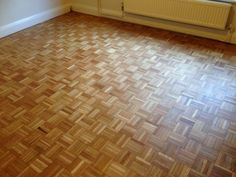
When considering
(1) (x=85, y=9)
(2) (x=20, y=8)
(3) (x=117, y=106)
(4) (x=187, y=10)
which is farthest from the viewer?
(1) (x=85, y=9)

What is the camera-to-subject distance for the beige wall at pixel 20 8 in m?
3.55

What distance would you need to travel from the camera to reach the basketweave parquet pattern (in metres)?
1.80

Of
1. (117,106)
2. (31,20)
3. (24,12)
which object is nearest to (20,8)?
(24,12)

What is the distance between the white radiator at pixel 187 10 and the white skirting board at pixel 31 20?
123 cm

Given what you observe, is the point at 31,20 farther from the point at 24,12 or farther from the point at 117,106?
the point at 117,106

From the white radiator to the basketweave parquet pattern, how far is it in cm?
26

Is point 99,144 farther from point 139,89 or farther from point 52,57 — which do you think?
point 52,57

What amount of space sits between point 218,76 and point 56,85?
1.77 meters

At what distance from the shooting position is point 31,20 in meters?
A: 3.96

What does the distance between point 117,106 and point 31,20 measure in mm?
2481

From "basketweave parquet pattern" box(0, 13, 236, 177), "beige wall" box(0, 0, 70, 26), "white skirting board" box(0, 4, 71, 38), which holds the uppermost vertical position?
"beige wall" box(0, 0, 70, 26)

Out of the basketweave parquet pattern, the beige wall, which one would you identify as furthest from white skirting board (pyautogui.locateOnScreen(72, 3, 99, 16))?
the basketweave parquet pattern

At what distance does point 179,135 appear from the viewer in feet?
6.61

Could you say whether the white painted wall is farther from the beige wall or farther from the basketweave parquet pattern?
the basketweave parquet pattern
